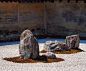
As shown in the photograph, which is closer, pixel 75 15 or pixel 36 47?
pixel 36 47

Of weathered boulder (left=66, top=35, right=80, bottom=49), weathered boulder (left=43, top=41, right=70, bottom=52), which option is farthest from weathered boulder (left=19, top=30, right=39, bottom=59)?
weathered boulder (left=66, top=35, right=80, bottom=49)

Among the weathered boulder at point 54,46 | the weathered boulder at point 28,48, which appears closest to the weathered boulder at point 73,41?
the weathered boulder at point 54,46

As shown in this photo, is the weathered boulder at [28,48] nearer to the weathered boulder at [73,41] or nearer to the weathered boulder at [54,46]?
the weathered boulder at [54,46]

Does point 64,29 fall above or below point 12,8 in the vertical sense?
below

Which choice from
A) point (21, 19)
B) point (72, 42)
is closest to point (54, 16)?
point (21, 19)

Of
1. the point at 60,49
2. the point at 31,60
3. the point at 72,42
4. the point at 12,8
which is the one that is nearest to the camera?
the point at 31,60

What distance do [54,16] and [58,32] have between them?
4.29 ft

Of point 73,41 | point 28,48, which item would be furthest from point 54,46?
point 28,48

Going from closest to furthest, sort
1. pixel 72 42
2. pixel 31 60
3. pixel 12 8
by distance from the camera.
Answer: pixel 31 60
pixel 72 42
pixel 12 8

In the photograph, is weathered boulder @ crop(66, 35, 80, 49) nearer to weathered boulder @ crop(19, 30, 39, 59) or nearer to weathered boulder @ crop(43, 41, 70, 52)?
weathered boulder @ crop(43, 41, 70, 52)

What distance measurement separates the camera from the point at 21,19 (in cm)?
1588

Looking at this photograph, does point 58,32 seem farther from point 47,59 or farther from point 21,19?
point 47,59

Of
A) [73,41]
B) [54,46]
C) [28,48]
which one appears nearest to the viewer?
[28,48]

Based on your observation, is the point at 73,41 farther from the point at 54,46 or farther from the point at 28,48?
the point at 28,48
